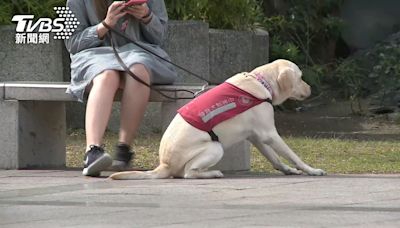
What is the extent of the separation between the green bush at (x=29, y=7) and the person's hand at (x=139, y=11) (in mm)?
3408

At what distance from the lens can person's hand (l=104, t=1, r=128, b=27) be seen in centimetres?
752

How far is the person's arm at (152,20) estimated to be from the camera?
25.0 feet

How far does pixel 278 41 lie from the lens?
1395cm

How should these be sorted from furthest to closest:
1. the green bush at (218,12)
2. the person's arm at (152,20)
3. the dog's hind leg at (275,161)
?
the green bush at (218,12)
the person's arm at (152,20)
the dog's hind leg at (275,161)

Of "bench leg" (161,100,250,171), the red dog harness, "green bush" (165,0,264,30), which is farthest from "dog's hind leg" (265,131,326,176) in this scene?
"green bush" (165,0,264,30)

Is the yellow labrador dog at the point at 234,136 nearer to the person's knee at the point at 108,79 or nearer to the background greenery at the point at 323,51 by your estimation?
the person's knee at the point at 108,79

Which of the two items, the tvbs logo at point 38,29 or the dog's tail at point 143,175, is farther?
the tvbs logo at point 38,29

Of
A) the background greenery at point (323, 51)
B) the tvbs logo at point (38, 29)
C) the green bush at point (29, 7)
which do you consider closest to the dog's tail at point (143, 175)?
the tvbs logo at point (38, 29)

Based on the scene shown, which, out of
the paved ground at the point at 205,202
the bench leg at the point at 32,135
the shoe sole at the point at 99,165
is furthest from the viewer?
the bench leg at the point at 32,135

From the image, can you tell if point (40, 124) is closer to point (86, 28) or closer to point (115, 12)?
point (86, 28)

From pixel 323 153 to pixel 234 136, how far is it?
6.46 ft

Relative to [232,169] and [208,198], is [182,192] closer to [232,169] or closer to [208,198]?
[208,198]

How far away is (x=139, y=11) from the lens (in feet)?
24.9

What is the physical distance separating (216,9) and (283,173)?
4.59 meters
